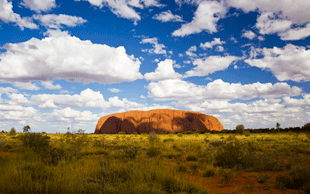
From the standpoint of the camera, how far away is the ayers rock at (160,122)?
2490 inches

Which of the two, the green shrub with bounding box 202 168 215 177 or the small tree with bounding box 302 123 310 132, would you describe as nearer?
the green shrub with bounding box 202 168 215 177

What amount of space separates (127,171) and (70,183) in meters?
1.67

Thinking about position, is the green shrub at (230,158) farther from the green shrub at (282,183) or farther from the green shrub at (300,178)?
the green shrub at (300,178)

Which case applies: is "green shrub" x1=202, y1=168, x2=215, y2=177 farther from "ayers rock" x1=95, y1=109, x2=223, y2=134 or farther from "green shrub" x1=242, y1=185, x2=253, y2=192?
"ayers rock" x1=95, y1=109, x2=223, y2=134

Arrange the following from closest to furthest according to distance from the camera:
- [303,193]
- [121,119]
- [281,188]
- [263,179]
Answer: [303,193]
[281,188]
[263,179]
[121,119]

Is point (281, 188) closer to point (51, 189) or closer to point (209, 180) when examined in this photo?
point (209, 180)

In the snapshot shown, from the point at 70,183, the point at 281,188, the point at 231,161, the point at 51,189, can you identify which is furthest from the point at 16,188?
the point at 231,161

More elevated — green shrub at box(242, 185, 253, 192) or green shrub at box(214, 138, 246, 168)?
green shrub at box(214, 138, 246, 168)

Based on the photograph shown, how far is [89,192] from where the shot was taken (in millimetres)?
3986

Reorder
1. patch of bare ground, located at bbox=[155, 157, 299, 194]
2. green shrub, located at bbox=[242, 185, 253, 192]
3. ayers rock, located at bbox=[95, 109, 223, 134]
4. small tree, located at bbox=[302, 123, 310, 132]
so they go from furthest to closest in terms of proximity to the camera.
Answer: ayers rock, located at bbox=[95, 109, 223, 134]
small tree, located at bbox=[302, 123, 310, 132]
green shrub, located at bbox=[242, 185, 253, 192]
patch of bare ground, located at bbox=[155, 157, 299, 194]

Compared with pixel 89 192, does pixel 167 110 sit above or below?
above

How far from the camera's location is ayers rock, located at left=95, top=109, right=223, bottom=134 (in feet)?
208

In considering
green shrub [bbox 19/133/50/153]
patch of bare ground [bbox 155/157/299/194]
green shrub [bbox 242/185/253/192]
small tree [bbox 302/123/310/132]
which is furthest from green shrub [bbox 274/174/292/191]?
small tree [bbox 302/123/310/132]

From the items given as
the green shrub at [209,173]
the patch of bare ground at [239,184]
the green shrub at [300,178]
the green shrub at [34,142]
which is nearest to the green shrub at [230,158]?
the patch of bare ground at [239,184]
